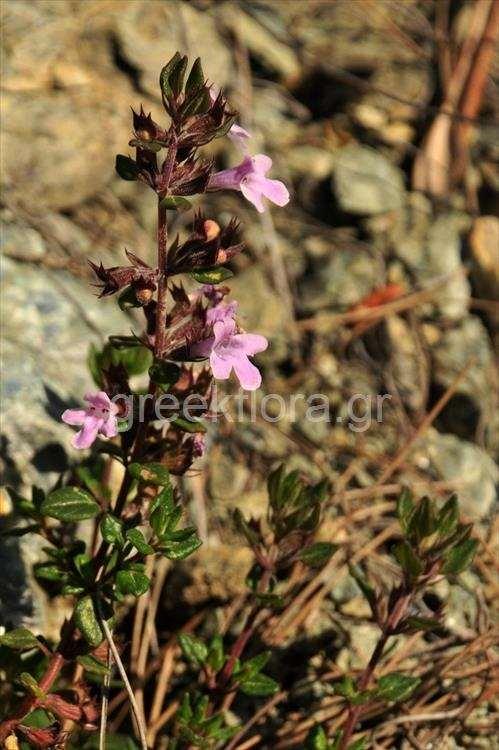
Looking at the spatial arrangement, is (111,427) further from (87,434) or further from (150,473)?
(150,473)

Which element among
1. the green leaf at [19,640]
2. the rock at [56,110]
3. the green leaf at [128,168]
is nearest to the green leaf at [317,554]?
the green leaf at [19,640]

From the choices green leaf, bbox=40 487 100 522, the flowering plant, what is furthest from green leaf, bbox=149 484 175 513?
green leaf, bbox=40 487 100 522

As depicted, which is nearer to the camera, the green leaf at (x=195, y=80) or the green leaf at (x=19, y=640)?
the green leaf at (x=195, y=80)

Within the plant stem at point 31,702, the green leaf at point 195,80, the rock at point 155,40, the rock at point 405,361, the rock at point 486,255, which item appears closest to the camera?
the green leaf at point 195,80

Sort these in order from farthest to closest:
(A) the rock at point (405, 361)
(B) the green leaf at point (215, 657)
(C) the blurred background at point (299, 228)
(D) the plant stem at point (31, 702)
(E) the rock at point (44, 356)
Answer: (A) the rock at point (405, 361) < (C) the blurred background at point (299, 228) < (E) the rock at point (44, 356) < (B) the green leaf at point (215, 657) < (D) the plant stem at point (31, 702)

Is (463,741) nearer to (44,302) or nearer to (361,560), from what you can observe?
(361,560)

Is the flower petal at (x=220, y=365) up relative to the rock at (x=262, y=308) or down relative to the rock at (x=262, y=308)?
up

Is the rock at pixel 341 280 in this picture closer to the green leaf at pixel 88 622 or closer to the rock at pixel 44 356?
the rock at pixel 44 356
